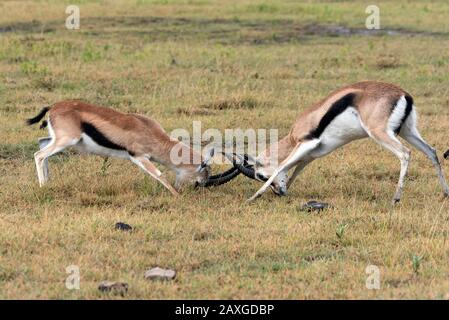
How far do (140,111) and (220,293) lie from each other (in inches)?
240

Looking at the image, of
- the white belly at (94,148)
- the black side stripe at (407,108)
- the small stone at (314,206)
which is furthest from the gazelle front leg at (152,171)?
the black side stripe at (407,108)

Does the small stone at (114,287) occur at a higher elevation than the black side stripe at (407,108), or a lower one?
lower

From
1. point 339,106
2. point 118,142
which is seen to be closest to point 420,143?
point 339,106

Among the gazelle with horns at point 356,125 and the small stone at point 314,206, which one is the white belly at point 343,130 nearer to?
the gazelle with horns at point 356,125

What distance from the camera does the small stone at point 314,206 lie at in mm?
7176

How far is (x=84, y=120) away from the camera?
25.0 ft

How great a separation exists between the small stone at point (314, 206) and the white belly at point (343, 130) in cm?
59

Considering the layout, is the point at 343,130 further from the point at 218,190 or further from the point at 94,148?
the point at 94,148

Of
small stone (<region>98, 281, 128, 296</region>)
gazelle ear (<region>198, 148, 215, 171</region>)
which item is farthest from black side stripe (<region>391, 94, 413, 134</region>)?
small stone (<region>98, 281, 128, 296</region>)

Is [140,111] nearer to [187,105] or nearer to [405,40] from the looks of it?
[187,105]

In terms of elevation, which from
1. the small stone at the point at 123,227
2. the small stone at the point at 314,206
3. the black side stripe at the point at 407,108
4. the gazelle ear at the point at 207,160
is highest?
the black side stripe at the point at 407,108

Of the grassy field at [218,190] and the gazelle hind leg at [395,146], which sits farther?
the gazelle hind leg at [395,146]

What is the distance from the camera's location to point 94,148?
767 centimetres

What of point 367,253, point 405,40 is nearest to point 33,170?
point 367,253
